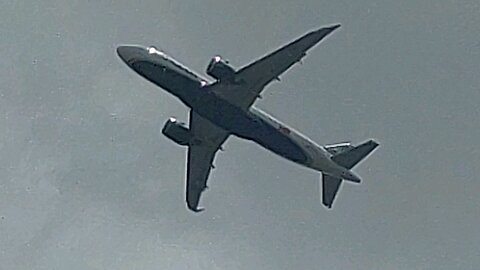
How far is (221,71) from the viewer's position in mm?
104875

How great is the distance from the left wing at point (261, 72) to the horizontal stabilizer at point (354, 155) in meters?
12.7

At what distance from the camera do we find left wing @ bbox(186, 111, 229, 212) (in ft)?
378

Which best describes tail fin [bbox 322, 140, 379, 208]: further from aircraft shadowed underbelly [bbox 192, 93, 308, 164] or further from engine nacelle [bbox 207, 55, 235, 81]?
engine nacelle [bbox 207, 55, 235, 81]

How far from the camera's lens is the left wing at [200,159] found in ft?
378

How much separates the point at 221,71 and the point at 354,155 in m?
17.9

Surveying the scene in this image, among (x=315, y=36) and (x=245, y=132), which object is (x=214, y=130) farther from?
(x=315, y=36)

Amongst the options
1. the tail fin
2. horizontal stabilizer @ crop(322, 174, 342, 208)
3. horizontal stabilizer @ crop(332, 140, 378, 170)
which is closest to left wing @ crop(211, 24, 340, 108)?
horizontal stabilizer @ crop(332, 140, 378, 170)

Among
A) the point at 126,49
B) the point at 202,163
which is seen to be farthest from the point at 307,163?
the point at 126,49

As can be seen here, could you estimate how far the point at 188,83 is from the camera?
10531cm

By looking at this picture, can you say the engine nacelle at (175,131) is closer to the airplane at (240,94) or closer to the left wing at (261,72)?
the airplane at (240,94)

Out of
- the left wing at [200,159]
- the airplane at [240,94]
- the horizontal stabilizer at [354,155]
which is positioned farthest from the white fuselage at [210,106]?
the left wing at [200,159]

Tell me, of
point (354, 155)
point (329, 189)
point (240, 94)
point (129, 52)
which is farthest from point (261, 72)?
point (329, 189)

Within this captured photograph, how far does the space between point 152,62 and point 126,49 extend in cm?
337

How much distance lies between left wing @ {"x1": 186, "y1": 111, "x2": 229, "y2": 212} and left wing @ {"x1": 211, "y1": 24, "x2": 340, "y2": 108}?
974 centimetres
